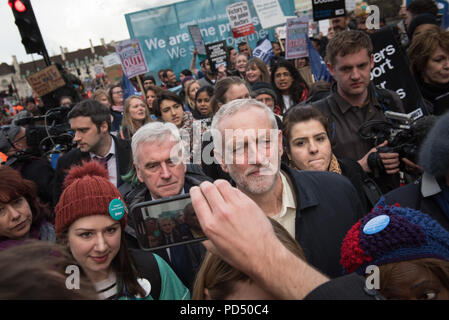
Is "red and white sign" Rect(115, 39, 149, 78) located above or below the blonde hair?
above

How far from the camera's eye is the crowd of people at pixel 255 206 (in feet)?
2.55

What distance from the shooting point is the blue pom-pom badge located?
4.05 ft

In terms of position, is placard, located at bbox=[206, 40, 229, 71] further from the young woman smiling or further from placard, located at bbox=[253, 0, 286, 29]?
the young woman smiling

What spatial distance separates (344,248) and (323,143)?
3.63 ft

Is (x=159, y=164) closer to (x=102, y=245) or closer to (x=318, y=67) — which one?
(x=102, y=245)

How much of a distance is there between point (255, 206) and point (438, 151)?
1.14 metres

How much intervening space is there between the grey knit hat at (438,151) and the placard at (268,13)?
268 inches

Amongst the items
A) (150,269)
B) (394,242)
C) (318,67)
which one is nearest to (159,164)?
(150,269)

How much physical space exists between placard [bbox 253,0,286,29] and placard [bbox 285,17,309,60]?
7.62 feet

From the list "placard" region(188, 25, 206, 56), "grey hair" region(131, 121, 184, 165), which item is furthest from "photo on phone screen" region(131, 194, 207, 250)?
"placard" region(188, 25, 206, 56)

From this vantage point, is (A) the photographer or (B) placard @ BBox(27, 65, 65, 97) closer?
(A) the photographer

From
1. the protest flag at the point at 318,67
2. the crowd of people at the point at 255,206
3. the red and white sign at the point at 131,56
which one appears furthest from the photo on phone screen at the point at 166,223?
the red and white sign at the point at 131,56

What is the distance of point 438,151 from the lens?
5.04 feet
